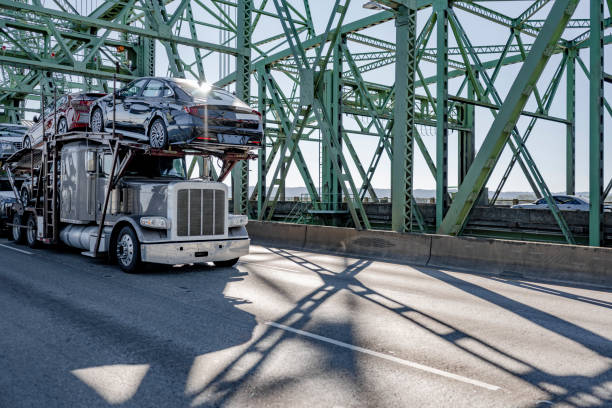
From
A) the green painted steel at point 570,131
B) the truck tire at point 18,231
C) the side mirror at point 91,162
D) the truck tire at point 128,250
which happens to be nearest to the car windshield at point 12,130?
the truck tire at point 18,231

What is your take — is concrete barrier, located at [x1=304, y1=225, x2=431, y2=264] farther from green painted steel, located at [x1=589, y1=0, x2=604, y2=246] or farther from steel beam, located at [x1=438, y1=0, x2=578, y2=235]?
green painted steel, located at [x1=589, y1=0, x2=604, y2=246]

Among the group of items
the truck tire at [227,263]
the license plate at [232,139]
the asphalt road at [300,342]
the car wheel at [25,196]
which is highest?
the license plate at [232,139]

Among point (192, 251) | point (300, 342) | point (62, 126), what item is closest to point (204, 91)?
point (192, 251)

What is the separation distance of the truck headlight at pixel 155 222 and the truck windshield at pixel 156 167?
1.88m

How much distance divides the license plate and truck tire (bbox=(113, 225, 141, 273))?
2.49 meters

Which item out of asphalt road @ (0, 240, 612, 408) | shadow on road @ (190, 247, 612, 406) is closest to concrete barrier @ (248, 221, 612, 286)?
asphalt road @ (0, 240, 612, 408)

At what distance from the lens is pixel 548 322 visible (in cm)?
657

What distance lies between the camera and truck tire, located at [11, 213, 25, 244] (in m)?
15.5

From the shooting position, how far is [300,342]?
552cm

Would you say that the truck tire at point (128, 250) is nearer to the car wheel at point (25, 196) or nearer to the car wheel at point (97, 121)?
the car wheel at point (97, 121)

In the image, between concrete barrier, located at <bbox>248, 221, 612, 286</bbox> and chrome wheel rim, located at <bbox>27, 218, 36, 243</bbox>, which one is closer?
concrete barrier, located at <bbox>248, 221, 612, 286</bbox>

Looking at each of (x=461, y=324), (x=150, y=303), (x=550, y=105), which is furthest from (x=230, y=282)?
(x=550, y=105)

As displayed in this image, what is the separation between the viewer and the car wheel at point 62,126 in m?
13.1

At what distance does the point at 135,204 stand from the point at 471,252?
7.16 metres
